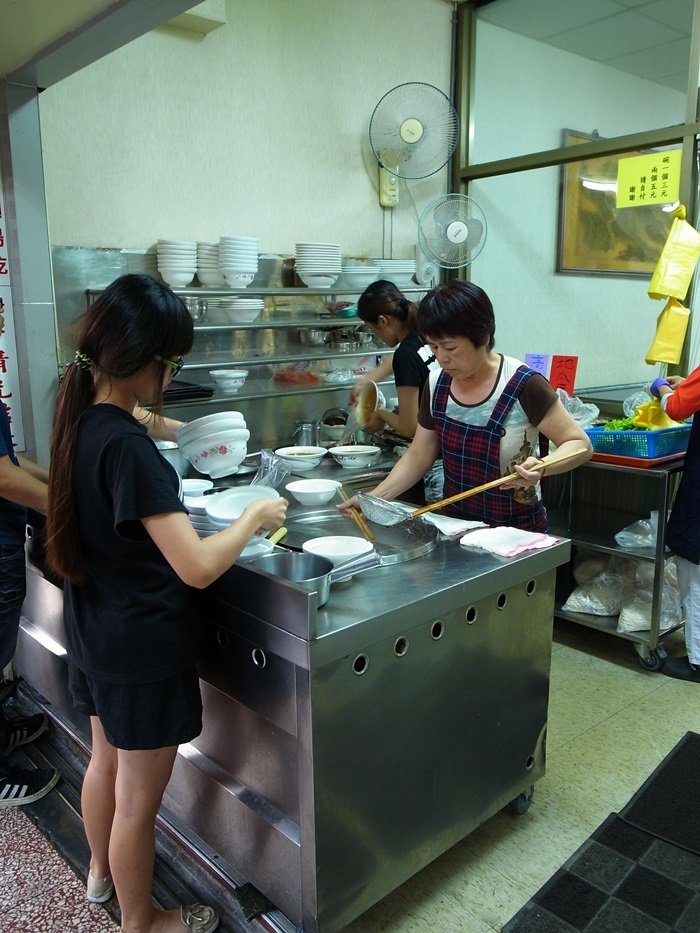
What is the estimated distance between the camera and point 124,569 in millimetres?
1407

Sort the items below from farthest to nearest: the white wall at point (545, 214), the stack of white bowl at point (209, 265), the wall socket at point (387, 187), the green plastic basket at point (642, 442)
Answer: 1. the wall socket at point (387, 187)
2. the white wall at point (545, 214)
3. the stack of white bowl at point (209, 265)
4. the green plastic basket at point (642, 442)

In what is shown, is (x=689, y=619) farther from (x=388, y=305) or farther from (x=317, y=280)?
(x=317, y=280)

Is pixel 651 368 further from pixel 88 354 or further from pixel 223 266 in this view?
pixel 88 354

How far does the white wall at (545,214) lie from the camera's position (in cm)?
359

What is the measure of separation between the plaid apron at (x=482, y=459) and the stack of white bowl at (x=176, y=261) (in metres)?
1.28

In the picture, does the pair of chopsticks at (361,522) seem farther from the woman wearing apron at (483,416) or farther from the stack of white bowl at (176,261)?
the stack of white bowl at (176,261)

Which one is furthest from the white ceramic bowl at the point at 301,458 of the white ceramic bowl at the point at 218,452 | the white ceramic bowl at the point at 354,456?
the white ceramic bowl at the point at 218,452

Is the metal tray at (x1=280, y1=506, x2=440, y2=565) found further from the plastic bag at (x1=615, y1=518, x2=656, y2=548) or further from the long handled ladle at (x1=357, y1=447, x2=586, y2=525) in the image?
the plastic bag at (x1=615, y1=518, x2=656, y2=548)

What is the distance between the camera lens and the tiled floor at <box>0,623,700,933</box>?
172 centimetres

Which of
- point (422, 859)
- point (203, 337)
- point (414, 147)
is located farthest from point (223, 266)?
point (422, 859)

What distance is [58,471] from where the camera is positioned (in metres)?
1.38

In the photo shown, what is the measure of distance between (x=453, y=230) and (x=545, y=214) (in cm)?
54

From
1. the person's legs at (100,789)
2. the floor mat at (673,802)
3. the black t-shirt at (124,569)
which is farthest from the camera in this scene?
the floor mat at (673,802)

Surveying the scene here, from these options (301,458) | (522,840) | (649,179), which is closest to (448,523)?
(522,840)
